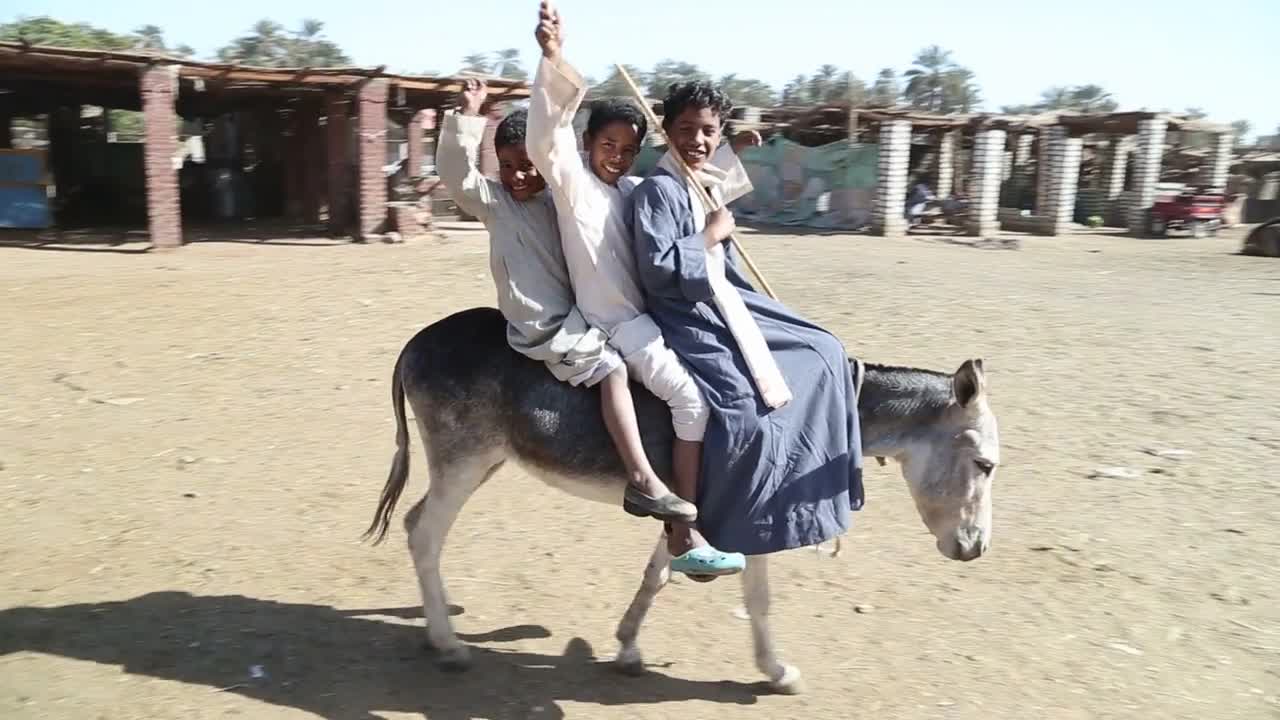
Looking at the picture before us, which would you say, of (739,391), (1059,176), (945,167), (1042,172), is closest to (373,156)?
(739,391)

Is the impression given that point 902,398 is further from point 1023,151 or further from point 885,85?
point 885,85

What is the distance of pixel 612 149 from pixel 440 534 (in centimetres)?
165

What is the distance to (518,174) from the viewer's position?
327 centimetres

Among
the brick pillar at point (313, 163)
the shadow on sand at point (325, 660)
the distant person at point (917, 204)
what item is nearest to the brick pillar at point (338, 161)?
the brick pillar at point (313, 163)

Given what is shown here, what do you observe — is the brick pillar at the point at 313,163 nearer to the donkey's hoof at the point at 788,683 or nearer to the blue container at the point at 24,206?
the blue container at the point at 24,206

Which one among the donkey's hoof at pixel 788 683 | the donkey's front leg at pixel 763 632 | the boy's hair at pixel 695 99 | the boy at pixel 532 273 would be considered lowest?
the donkey's hoof at pixel 788 683

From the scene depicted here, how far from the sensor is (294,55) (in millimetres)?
66188

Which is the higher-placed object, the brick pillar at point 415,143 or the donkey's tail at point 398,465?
the brick pillar at point 415,143

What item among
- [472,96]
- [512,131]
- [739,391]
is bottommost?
[739,391]

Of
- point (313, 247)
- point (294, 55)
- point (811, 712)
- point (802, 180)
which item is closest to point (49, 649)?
point (811, 712)

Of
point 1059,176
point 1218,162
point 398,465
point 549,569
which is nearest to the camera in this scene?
point 398,465

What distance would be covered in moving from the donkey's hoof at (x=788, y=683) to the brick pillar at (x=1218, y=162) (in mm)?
26969

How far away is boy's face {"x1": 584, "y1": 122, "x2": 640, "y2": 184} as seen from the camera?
3076 millimetres

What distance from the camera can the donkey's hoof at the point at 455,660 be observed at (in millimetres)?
3631
